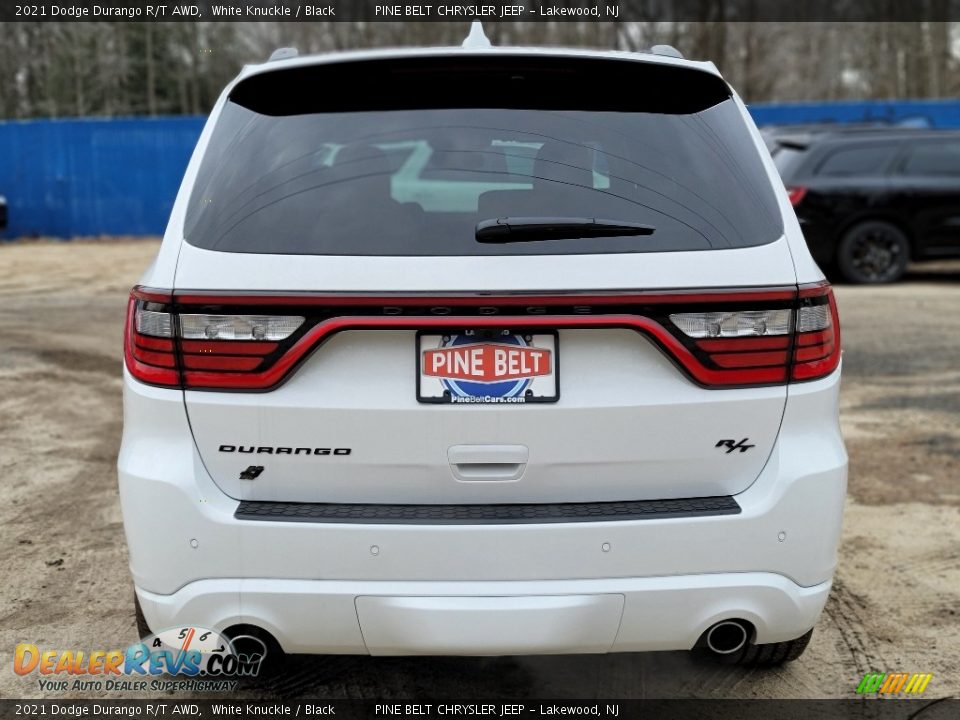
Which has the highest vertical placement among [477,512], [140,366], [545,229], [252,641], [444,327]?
[545,229]

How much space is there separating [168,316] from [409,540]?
0.78 m

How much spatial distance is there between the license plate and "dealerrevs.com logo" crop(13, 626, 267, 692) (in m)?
0.82

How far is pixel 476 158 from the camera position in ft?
8.67

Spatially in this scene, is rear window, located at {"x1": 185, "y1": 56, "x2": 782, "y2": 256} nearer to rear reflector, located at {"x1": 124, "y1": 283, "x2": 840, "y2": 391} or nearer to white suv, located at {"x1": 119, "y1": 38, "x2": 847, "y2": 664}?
white suv, located at {"x1": 119, "y1": 38, "x2": 847, "y2": 664}

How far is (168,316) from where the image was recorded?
7.86 feet

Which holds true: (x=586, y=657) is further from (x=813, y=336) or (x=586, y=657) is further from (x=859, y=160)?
(x=859, y=160)

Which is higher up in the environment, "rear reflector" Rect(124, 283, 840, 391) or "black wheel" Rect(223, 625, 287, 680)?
"rear reflector" Rect(124, 283, 840, 391)

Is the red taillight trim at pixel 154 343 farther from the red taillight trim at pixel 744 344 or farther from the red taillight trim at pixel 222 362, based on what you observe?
the red taillight trim at pixel 744 344

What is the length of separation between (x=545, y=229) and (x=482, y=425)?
49 centimetres

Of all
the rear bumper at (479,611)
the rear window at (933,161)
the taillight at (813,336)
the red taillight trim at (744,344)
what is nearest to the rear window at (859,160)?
the rear window at (933,161)

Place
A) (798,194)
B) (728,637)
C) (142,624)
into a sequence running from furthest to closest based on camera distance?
(798,194) < (142,624) < (728,637)

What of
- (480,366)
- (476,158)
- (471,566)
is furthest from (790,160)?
(471,566)

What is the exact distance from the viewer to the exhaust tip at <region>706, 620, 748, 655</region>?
2.49m

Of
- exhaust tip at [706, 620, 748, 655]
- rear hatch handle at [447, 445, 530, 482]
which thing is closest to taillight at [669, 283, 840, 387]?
rear hatch handle at [447, 445, 530, 482]
